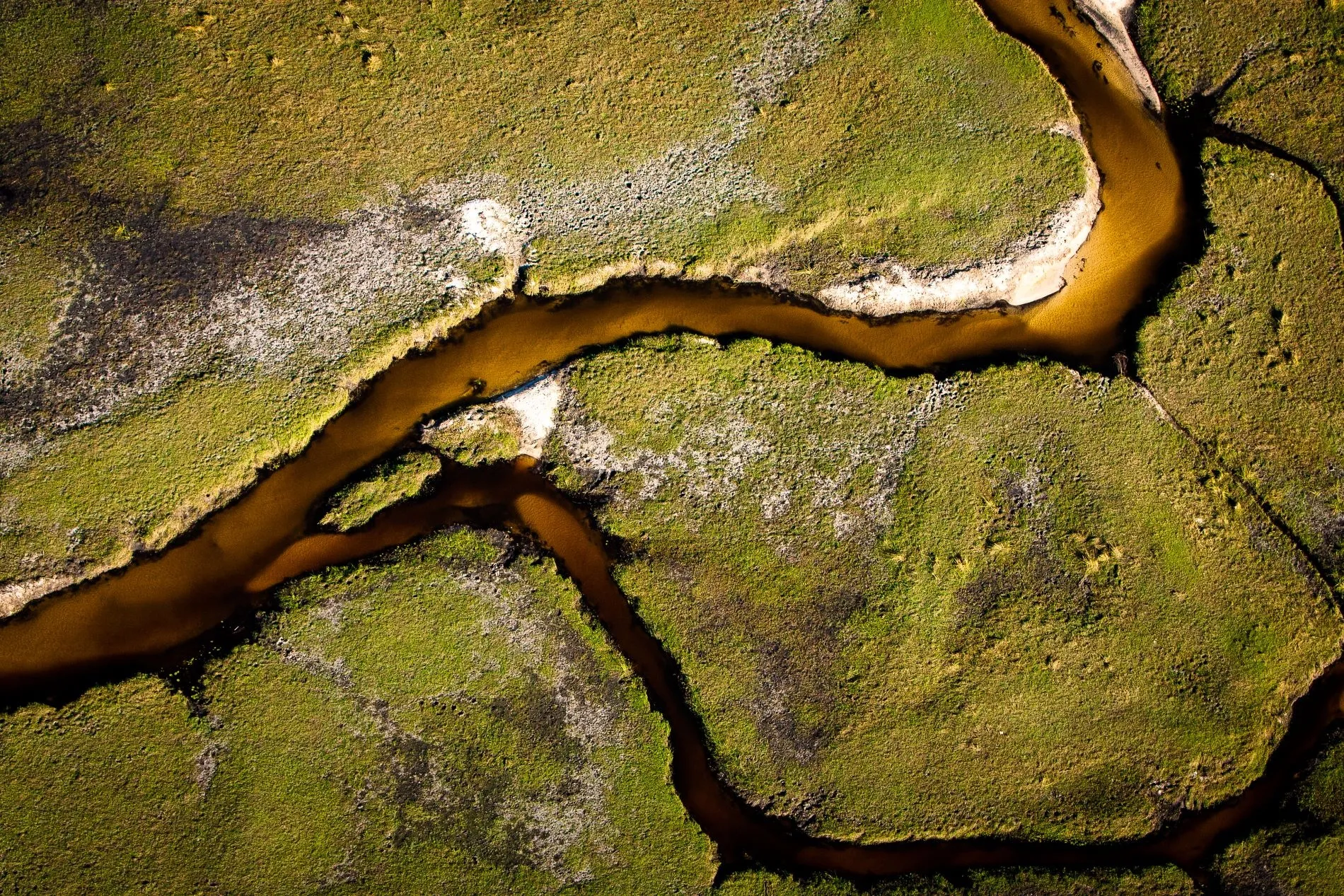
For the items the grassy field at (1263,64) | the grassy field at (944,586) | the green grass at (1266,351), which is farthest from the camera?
the grassy field at (1263,64)

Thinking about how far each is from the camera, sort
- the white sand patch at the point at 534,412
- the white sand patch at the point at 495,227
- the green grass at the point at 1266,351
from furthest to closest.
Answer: the white sand patch at the point at 495,227, the green grass at the point at 1266,351, the white sand patch at the point at 534,412

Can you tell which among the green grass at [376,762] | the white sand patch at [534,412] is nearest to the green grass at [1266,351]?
the white sand patch at [534,412]

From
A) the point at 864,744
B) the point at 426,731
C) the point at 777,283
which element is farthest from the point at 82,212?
the point at 864,744

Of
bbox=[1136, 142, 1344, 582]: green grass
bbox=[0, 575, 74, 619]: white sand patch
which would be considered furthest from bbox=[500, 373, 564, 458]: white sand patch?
bbox=[1136, 142, 1344, 582]: green grass

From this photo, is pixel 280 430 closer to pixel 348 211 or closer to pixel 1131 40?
pixel 348 211

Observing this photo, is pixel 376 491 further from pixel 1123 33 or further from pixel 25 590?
pixel 1123 33

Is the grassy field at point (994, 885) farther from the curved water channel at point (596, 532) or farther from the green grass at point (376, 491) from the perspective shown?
the green grass at point (376, 491)

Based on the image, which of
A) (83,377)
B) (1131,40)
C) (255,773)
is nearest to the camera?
(255,773)
